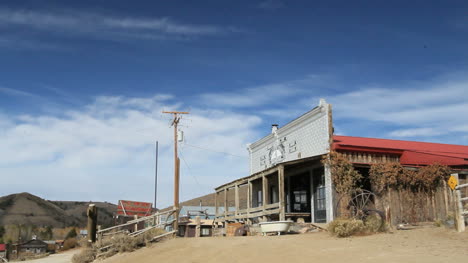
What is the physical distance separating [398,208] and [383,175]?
4.73 ft

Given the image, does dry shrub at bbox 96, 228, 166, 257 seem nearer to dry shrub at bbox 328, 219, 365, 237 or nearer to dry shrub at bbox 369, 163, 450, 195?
dry shrub at bbox 328, 219, 365, 237

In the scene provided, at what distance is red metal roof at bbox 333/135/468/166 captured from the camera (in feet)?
64.0

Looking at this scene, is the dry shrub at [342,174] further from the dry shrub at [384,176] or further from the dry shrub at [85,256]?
the dry shrub at [85,256]

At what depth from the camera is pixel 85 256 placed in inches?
743

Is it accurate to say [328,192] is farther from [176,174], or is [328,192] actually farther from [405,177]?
[176,174]

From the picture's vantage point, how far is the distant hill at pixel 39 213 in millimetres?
79625

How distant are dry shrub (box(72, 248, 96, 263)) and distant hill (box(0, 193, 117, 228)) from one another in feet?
198

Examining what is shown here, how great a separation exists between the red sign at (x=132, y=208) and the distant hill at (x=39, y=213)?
142ft

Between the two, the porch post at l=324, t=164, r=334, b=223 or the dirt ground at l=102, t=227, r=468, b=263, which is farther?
the porch post at l=324, t=164, r=334, b=223

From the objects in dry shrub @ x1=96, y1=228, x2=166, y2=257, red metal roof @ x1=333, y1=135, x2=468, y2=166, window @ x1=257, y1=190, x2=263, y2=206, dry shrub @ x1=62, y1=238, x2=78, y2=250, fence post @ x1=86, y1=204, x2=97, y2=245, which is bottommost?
dry shrub @ x1=62, y1=238, x2=78, y2=250

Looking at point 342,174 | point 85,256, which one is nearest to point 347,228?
point 342,174

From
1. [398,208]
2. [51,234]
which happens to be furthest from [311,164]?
[51,234]

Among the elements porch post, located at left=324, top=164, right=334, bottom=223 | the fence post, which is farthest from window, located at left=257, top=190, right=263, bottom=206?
the fence post

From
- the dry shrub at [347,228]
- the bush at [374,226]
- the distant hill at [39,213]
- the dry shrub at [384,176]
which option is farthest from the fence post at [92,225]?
the distant hill at [39,213]
